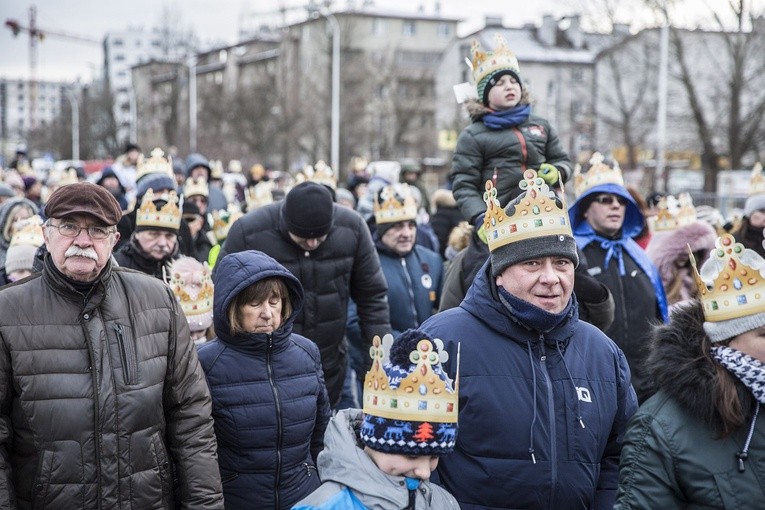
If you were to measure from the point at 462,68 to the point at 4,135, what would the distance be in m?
60.6

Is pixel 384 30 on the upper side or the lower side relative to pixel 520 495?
upper

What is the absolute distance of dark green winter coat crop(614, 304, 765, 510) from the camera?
3258mm

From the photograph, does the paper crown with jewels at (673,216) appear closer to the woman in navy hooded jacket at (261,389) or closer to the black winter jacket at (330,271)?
the black winter jacket at (330,271)

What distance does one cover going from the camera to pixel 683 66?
33.1 metres

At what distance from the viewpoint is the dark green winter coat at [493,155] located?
6211 millimetres

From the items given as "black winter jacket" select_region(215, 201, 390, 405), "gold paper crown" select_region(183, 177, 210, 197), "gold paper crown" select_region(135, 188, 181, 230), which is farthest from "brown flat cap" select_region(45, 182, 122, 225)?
"gold paper crown" select_region(183, 177, 210, 197)

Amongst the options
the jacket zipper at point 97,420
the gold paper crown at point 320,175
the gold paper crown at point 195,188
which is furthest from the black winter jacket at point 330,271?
the gold paper crown at point 195,188

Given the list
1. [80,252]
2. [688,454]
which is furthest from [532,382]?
[80,252]

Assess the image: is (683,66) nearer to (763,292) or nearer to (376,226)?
(376,226)

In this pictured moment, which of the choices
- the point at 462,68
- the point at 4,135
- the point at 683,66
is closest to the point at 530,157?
the point at 683,66

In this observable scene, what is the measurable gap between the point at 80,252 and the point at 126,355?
472mm

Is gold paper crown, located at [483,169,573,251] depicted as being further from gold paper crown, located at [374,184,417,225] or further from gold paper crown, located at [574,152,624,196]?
gold paper crown, located at [374,184,417,225]

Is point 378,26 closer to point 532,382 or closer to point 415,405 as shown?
point 532,382

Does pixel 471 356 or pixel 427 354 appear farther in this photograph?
pixel 471 356
